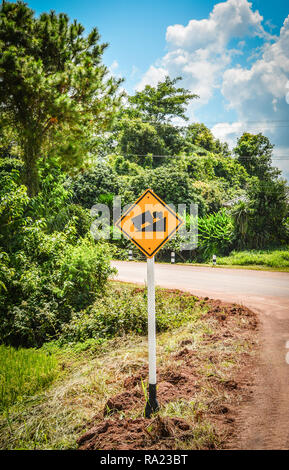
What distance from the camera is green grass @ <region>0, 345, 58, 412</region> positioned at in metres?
3.58

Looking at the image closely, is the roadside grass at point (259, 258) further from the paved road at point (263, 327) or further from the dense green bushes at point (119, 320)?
the dense green bushes at point (119, 320)

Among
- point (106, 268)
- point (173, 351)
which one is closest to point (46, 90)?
point (106, 268)

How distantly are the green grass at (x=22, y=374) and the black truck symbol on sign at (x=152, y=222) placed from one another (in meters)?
2.55

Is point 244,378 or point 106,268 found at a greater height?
point 106,268

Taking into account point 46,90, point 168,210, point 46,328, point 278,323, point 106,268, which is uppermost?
point 46,90

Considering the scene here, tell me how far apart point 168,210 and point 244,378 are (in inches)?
83.9

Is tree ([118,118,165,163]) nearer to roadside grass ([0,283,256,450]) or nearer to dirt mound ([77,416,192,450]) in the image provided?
roadside grass ([0,283,256,450])

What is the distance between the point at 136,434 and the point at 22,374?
2227mm

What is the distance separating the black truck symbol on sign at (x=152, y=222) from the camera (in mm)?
2779

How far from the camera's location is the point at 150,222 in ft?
9.20

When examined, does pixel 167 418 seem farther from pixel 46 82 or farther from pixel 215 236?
pixel 215 236

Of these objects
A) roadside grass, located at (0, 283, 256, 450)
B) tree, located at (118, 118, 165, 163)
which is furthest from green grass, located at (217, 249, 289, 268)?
tree, located at (118, 118, 165, 163)

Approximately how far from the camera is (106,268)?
285 inches
